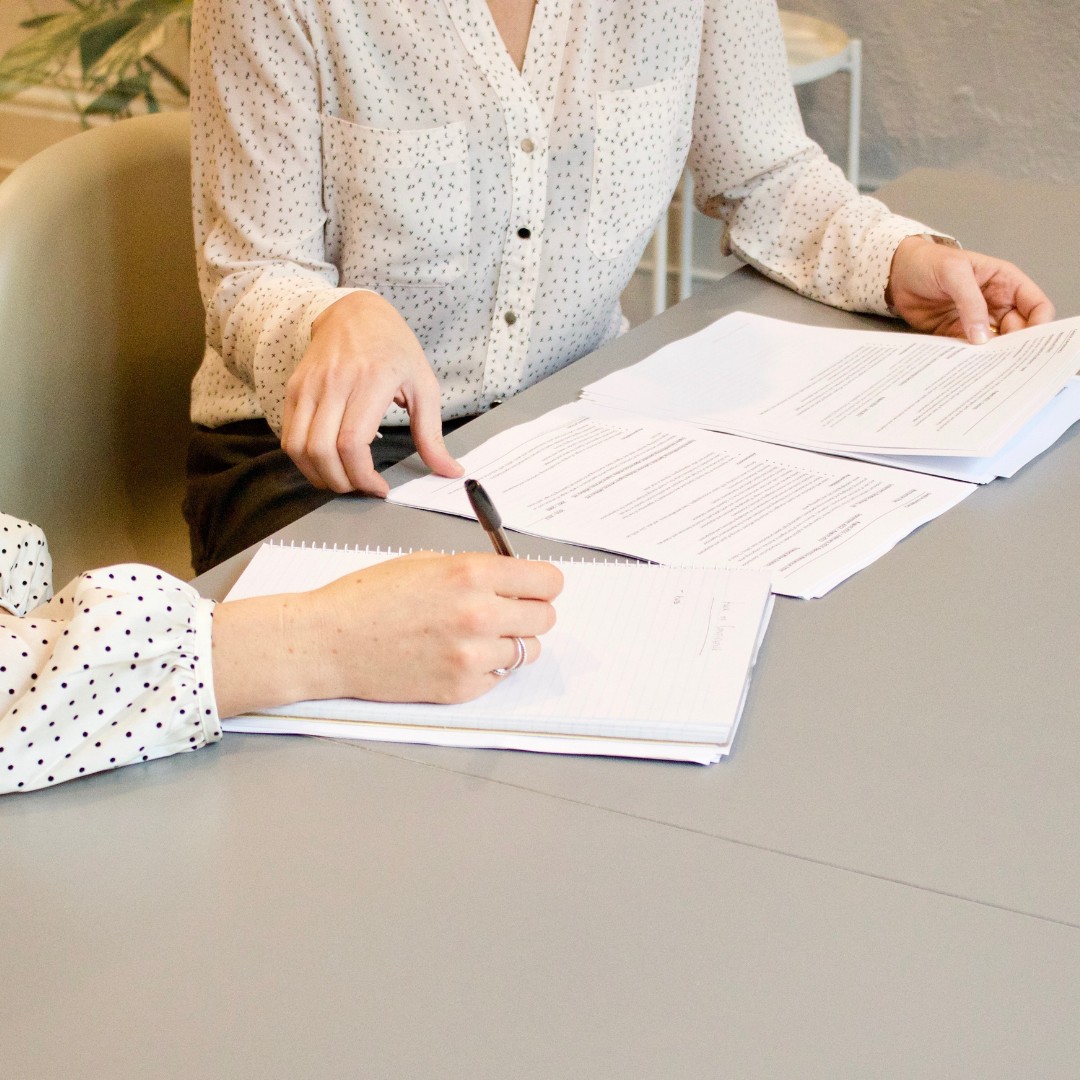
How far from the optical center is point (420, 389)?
79 centimetres

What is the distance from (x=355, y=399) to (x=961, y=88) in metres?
1.82

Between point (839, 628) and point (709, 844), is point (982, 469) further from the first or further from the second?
point (709, 844)

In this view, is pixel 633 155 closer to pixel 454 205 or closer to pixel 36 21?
pixel 454 205

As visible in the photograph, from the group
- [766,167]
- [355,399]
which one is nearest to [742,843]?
[355,399]

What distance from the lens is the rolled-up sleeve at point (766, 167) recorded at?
44.8 inches

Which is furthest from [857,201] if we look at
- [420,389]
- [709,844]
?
[709,844]

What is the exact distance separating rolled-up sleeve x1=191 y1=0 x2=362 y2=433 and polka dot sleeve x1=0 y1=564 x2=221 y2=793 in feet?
1.30

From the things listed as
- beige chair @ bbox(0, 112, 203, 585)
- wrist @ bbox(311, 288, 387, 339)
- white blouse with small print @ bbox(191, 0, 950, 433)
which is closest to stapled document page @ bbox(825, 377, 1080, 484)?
white blouse with small print @ bbox(191, 0, 950, 433)

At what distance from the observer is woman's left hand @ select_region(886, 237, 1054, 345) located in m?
0.98

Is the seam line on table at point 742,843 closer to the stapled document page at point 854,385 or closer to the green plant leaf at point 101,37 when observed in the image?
the stapled document page at point 854,385

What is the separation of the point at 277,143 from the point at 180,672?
0.58 m

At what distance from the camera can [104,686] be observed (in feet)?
1.78

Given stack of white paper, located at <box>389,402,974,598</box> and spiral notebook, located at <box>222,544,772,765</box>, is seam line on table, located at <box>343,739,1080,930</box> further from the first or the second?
stack of white paper, located at <box>389,402,974,598</box>

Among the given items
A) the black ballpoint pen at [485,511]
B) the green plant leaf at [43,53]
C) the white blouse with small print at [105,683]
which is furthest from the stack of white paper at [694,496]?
the green plant leaf at [43,53]
